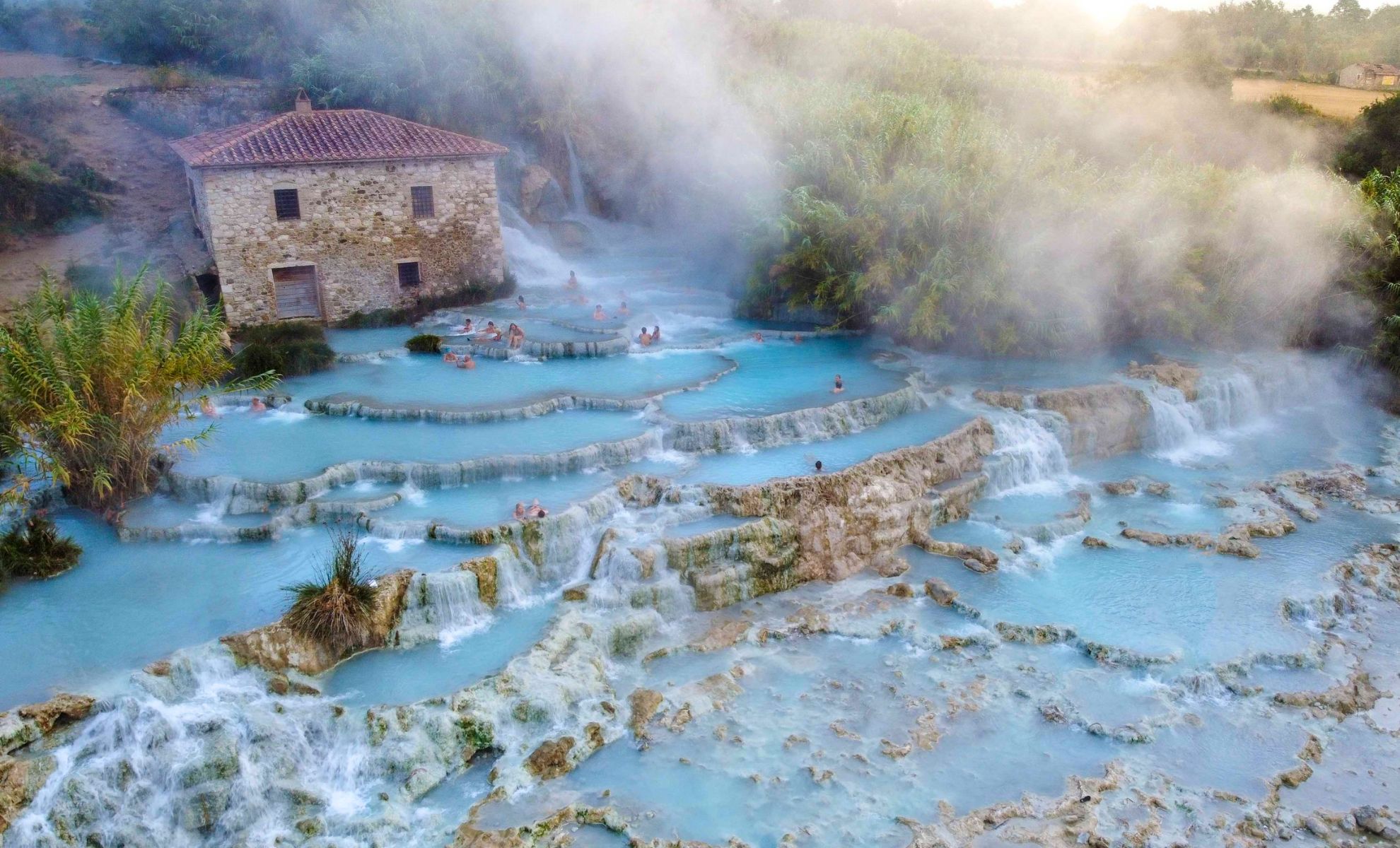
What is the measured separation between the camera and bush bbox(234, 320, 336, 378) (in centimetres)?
1780

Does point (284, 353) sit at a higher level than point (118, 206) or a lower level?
lower

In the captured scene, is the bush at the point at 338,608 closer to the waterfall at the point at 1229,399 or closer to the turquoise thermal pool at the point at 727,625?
the turquoise thermal pool at the point at 727,625

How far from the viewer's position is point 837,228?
20875mm

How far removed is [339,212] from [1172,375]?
1800 cm

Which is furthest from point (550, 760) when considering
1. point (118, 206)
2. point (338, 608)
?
point (118, 206)

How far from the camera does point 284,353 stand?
59.2 ft

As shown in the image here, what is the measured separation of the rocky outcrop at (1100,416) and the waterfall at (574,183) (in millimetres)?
15782

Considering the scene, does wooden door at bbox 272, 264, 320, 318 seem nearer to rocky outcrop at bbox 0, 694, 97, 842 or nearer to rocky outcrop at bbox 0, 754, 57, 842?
rocky outcrop at bbox 0, 694, 97, 842

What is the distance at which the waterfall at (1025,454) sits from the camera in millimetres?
16344

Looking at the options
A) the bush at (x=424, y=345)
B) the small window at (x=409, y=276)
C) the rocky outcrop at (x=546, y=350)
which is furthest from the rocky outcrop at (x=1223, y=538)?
the small window at (x=409, y=276)

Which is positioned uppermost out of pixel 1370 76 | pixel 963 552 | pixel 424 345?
pixel 1370 76

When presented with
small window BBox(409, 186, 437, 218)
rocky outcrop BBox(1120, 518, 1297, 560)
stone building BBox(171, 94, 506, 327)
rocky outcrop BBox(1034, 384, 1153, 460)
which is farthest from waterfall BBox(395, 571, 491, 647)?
small window BBox(409, 186, 437, 218)

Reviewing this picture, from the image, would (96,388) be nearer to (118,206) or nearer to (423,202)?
(423,202)

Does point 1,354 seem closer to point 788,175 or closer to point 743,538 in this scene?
point 743,538
